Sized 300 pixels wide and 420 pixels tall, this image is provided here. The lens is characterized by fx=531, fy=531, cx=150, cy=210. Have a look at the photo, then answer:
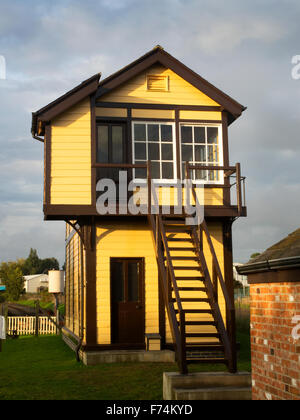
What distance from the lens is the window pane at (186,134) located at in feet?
50.6

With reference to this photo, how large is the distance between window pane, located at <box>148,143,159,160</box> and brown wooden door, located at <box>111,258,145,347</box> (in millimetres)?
2957

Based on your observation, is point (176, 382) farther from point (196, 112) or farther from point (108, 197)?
point (196, 112)

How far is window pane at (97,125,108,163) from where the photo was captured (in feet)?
49.9

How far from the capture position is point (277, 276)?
18.2ft

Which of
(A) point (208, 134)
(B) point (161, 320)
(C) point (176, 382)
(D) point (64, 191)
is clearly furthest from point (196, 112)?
(C) point (176, 382)

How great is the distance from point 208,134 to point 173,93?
1559mm

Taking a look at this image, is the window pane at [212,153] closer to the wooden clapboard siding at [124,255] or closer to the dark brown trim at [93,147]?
the wooden clapboard siding at [124,255]

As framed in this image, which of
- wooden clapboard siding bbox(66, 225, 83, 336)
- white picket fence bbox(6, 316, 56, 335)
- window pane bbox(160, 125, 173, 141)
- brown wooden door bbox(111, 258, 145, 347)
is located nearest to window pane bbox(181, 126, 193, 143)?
window pane bbox(160, 125, 173, 141)

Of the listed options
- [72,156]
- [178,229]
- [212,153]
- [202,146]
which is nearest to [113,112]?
[72,156]

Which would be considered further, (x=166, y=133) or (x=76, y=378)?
(x=166, y=133)

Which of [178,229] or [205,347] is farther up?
[178,229]

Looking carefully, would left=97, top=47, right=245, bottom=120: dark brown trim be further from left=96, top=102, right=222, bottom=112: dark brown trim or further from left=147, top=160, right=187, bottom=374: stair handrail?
left=147, top=160, right=187, bottom=374: stair handrail

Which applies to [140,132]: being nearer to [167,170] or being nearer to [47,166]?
[167,170]

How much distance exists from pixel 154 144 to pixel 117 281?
4001mm
